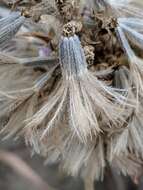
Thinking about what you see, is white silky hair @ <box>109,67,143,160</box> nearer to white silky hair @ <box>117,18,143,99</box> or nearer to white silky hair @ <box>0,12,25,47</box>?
white silky hair @ <box>117,18,143,99</box>

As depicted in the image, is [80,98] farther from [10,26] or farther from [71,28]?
[10,26]

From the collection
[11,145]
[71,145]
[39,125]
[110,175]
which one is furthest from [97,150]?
[11,145]

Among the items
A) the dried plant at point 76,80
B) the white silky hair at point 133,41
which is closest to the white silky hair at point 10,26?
the dried plant at point 76,80

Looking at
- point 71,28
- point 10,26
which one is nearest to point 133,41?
point 71,28

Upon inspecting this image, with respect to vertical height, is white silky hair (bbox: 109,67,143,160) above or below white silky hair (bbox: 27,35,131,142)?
below

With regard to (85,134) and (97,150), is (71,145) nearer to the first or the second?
(97,150)

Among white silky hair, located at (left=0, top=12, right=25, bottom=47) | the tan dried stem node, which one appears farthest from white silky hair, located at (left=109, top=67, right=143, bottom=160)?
white silky hair, located at (left=0, top=12, right=25, bottom=47)

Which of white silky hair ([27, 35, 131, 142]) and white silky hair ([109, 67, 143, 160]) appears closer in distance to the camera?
white silky hair ([27, 35, 131, 142])

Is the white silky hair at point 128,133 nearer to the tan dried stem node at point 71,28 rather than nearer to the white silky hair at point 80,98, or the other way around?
the white silky hair at point 80,98

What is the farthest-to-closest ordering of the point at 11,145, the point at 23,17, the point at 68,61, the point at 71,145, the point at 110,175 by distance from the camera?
the point at 11,145 → the point at 110,175 → the point at 71,145 → the point at 23,17 → the point at 68,61
